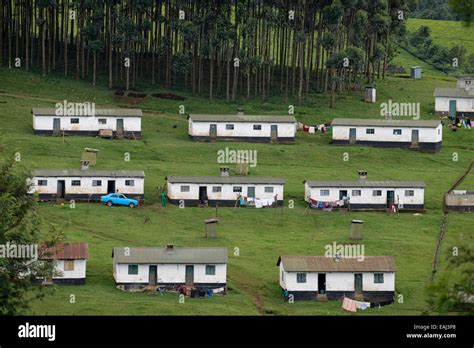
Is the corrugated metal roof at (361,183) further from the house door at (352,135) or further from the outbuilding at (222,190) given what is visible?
the house door at (352,135)

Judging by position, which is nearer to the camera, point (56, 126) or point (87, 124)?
point (56, 126)

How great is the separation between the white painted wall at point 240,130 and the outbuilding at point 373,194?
21.1 m

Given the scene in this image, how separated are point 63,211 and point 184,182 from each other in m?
11.0

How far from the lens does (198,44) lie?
15025 cm

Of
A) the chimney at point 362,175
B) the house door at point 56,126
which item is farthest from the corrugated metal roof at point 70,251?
the house door at point 56,126

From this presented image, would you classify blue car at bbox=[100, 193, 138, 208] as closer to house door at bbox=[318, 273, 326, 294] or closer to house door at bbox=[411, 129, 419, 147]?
house door at bbox=[318, 273, 326, 294]

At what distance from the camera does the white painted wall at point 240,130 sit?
122 metres

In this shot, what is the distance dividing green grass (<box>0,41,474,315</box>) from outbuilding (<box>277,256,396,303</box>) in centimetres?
106

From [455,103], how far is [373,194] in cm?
4020

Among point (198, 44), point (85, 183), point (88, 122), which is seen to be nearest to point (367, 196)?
point (85, 183)

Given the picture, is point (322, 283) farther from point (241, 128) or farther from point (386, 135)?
point (386, 135)
